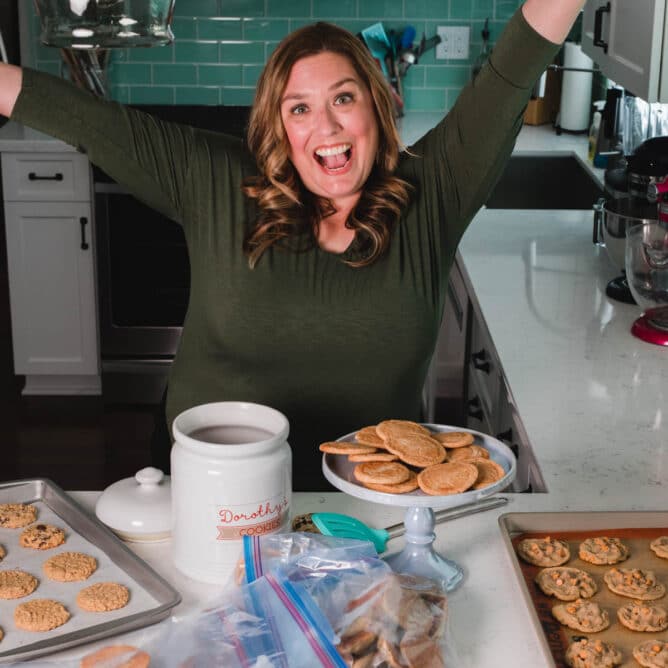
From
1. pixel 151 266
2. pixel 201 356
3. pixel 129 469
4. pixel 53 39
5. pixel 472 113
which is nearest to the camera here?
pixel 53 39

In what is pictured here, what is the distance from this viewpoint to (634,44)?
268 centimetres

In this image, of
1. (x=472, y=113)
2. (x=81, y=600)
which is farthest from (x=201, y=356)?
(x=81, y=600)

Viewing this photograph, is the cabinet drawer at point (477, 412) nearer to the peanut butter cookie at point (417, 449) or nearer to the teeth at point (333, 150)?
the teeth at point (333, 150)

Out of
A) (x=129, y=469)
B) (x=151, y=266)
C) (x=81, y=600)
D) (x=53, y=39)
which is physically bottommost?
(x=129, y=469)

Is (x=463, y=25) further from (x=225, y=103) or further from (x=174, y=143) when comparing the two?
(x=174, y=143)

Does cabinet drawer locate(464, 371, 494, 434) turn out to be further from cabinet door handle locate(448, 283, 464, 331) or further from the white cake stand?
the white cake stand

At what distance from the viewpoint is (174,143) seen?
1950 mm

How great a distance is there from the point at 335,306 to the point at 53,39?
723mm

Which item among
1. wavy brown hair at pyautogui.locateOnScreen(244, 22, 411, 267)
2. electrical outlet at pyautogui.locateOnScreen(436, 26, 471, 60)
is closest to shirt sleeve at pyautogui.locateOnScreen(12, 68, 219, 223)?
wavy brown hair at pyautogui.locateOnScreen(244, 22, 411, 267)

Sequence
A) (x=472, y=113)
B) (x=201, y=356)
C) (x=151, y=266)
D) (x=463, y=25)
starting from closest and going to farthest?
(x=472, y=113)
(x=201, y=356)
(x=151, y=266)
(x=463, y=25)

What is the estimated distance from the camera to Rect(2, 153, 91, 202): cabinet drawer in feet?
13.0

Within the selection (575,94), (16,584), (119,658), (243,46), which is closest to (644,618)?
(119,658)

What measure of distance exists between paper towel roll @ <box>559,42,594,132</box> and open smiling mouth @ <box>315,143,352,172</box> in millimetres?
2627

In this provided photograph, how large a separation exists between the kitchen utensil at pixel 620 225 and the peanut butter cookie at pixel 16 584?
5.52 feet
